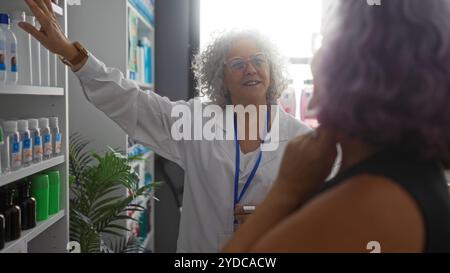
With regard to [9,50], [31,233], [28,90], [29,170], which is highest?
[9,50]

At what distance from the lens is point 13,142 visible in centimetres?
132

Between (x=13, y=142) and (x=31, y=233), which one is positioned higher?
(x=13, y=142)

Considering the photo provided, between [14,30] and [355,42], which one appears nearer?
[355,42]

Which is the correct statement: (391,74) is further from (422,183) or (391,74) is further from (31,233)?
(31,233)

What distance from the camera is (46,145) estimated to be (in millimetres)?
1555

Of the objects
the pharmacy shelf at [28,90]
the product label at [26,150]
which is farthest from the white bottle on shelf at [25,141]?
the pharmacy shelf at [28,90]

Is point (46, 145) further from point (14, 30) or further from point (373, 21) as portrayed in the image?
point (373, 21)

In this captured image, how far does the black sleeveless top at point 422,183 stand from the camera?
50 cm

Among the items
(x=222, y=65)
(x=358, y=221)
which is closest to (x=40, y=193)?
(x=222, y=65)

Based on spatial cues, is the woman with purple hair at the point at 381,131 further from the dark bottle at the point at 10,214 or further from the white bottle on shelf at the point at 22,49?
the white bottle on shelf at the point at 22,49

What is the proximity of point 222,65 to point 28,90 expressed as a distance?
0.57 m

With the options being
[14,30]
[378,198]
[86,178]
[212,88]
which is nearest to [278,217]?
[378,198]

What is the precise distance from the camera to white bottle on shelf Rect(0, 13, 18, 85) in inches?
50.8

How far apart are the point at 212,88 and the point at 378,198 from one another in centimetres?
92
